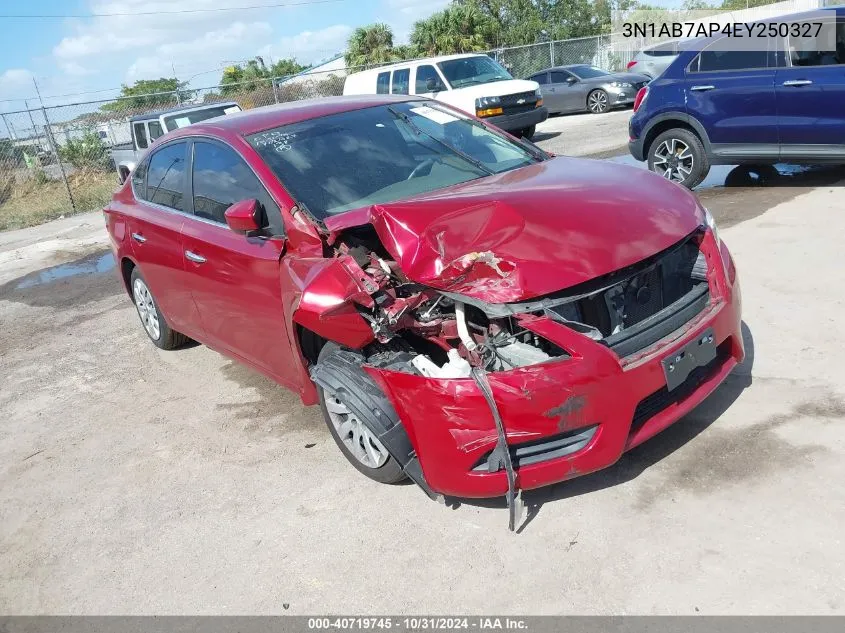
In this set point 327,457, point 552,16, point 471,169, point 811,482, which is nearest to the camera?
point 811,482

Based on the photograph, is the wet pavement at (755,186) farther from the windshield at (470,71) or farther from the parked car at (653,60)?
the parked car at (653,60)

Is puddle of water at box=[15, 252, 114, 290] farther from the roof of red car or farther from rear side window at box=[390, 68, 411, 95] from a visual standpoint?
rear side window at box=[390, 68, 411, 95]

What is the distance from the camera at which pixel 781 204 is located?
24.5ft

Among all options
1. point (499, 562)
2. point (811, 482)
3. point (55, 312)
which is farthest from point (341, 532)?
point (55, 312)

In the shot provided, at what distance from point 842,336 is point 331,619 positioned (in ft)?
11.0

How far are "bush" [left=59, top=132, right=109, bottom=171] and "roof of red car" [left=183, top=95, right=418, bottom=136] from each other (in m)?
16.3

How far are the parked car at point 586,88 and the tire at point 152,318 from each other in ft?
52.2

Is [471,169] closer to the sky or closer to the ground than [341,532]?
closer to the sky

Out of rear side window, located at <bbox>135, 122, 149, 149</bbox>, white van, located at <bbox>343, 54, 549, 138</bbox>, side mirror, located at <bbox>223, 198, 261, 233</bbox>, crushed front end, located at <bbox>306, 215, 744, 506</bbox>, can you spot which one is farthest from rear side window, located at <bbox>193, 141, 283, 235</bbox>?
rear side window, located at <bbox>135, 122, 149, 149</bbox>

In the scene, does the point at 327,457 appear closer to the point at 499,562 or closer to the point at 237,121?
the point at 499,562

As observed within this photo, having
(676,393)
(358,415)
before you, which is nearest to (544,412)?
(676,393)

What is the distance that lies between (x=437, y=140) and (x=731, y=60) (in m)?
4.89

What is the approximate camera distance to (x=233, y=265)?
4.18 m

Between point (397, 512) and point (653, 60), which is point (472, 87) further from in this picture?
point (397, 512)
